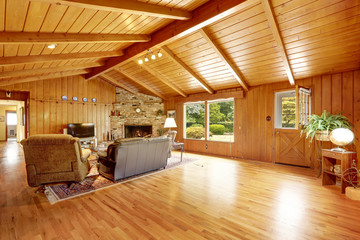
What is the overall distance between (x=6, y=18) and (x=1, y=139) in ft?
37.6

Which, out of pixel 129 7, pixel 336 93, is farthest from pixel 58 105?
pixel 336 93

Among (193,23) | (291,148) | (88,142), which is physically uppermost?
(193,23)

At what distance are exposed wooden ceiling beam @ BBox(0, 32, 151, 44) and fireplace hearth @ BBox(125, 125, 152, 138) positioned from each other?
16.5 feet

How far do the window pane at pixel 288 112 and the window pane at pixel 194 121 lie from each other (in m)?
3.15

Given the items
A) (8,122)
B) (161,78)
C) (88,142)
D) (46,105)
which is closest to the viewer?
(161,78)

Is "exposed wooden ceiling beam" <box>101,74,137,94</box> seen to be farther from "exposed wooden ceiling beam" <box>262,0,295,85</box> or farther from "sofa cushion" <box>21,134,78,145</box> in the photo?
"exposed wooden ceiling beam" <box>262,0,295,85</box>

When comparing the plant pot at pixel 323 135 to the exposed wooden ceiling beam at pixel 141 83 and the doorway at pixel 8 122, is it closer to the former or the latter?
the exposed wooden ceiling beam at pixel 141 83

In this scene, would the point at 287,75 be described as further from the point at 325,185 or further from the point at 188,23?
the point at 188,23

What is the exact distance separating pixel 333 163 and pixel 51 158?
5.32m

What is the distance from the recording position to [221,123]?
8.60m

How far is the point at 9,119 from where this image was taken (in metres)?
10.9

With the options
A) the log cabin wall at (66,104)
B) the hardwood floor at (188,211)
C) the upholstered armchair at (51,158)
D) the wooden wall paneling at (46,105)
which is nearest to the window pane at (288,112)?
the hardwood floor at (188,211)

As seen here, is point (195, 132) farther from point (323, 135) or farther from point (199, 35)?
point (323, 135)

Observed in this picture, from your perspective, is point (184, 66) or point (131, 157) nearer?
point (131, 157)
